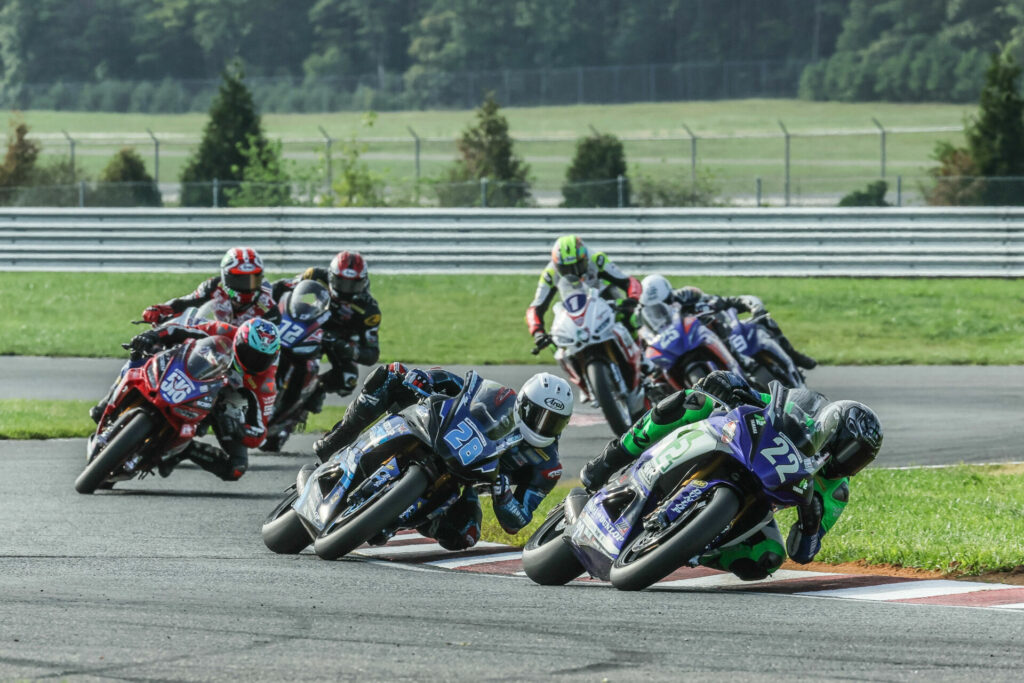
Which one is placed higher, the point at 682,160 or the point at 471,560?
the point at 471,560

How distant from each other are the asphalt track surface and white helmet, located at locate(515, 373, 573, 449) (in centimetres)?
76

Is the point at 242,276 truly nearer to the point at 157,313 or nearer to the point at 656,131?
the point at 157,313

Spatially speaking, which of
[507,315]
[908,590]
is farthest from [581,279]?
[507,315]

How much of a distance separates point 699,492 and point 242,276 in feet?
21.7

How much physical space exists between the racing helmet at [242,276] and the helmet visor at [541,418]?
5344mm

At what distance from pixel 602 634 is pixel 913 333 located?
54.7 ft

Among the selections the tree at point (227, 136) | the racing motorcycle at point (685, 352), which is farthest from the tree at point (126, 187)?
the racing motorcycle at point (685, 352)

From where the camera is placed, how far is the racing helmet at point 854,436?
7203mm

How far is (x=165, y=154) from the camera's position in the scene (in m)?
67.4

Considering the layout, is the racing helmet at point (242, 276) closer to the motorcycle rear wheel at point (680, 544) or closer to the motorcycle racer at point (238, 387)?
the motorcycle racer at point (238, 387)

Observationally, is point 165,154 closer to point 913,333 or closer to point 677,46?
point 677,46

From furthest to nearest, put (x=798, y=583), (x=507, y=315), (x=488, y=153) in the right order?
(x=488, y=153)
(x=507, y=315)
(x=798, y=583)

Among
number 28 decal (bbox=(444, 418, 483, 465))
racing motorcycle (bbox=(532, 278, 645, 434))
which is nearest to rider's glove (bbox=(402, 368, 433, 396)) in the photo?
number 28 decal (bbox=(444, 418, 483, 465))

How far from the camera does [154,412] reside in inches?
399
